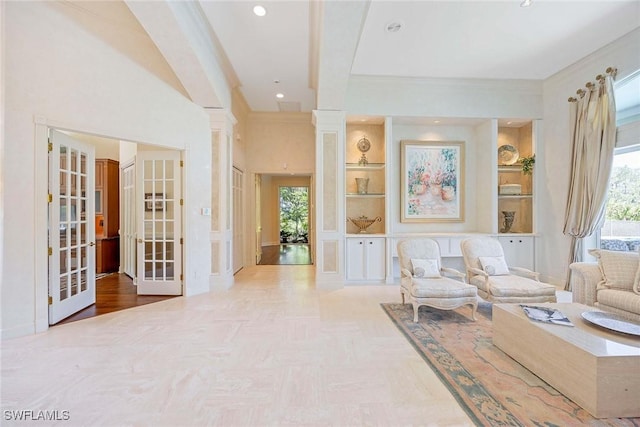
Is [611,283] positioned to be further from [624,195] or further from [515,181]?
[515,181]

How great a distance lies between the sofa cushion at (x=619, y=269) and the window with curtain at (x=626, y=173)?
4.38ft

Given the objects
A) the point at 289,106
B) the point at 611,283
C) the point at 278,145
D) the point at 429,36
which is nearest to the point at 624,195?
the point at 611,283

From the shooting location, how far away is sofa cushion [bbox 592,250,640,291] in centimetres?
326

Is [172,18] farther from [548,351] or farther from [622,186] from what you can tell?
[622,186]

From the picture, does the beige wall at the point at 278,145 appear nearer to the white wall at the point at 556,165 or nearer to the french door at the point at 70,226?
the french door at the point at 70,226

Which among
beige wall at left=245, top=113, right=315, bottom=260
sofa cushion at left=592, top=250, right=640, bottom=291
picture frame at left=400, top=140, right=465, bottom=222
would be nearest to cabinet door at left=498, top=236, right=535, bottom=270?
picture frame at left=400, top=140, right=465, bottom=222

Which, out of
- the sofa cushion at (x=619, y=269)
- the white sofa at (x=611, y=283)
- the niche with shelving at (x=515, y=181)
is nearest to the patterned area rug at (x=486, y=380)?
the white sofa at (x=611, y=283)

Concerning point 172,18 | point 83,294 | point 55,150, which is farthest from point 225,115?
point 83,294

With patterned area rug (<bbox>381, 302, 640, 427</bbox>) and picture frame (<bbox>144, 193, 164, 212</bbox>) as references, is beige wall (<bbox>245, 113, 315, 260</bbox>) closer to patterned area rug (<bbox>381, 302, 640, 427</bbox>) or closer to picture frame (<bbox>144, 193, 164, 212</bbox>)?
picture frame (<bbox>144, 193, 164, 212</bbox>)

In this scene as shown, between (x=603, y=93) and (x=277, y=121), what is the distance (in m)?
5.96

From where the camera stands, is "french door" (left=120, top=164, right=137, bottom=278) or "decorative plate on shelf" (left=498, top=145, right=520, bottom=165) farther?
"french door" (left=120, top=164, right=137, bottom=278)

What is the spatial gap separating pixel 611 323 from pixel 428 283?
1.68m

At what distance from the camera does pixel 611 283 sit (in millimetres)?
3332

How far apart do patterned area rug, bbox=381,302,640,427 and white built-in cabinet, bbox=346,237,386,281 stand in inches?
73.2
